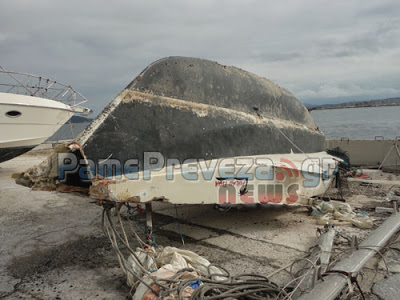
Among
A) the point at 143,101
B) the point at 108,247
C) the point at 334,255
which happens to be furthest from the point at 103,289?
the point at 334,255

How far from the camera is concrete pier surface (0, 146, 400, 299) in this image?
3.13 meters

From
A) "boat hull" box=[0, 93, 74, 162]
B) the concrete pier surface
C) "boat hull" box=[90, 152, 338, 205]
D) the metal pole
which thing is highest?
"boat hull" box=[0, 93, 74, 162]

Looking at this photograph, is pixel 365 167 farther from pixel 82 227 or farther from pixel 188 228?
pixel 82 227

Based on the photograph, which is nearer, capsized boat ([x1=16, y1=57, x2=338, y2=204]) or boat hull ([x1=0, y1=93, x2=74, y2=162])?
capsized boat ([x1=16, y1=57, x2=338, y2=204])

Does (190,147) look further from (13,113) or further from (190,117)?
(13,113)

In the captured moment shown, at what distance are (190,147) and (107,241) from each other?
1.68 metres

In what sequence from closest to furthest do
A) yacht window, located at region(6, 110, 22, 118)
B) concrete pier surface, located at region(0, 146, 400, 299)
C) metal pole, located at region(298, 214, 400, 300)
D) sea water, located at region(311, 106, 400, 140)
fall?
metal pole, located at region(298, 214, 400, 300) → concrete pier surface, located at region(0, 146, 400, 299) → yacht window, located at region(6, 110, 22, 118) → sea water, located at region(311, 106, 400, 140)

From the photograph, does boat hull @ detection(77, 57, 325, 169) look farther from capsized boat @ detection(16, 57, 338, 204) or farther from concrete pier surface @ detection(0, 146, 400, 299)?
concrete pier surface @ detection(0, 146, 400, 299)

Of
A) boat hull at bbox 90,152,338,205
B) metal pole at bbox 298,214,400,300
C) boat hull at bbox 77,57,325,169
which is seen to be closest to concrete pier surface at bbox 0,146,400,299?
metal pole at bbox 298,214,400,300

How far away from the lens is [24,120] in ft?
29.9

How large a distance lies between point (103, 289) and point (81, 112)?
929 cm

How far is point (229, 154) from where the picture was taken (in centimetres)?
409

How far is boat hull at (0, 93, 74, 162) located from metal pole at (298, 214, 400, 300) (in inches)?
334

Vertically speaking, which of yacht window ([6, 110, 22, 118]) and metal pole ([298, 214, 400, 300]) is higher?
yacht window ([6, 110, 22, 118])
